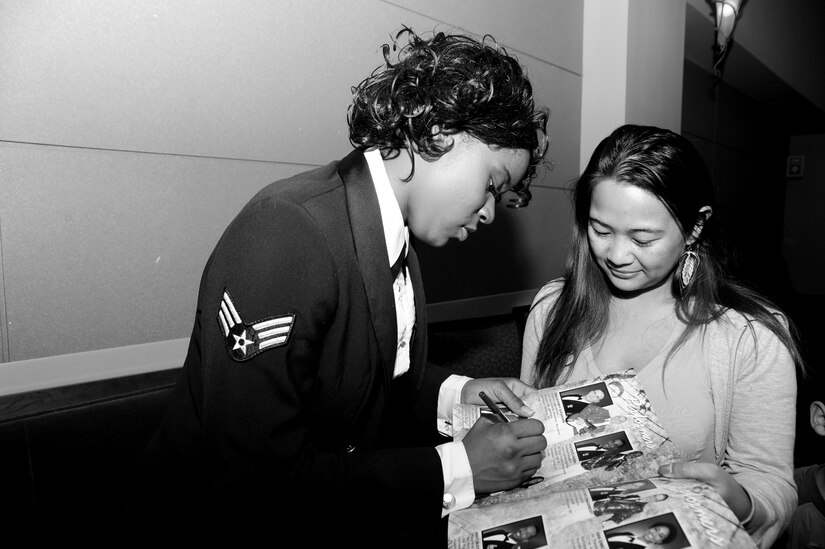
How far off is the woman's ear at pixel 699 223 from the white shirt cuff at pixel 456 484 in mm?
855

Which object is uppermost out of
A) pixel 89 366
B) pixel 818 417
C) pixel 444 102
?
pixel 444 102

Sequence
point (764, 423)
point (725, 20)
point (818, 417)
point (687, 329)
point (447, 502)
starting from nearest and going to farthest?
point (447, 502), point (764, 423), point (687, 329), point (818, 417), point (725, 20)

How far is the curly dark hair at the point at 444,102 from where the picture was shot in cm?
111

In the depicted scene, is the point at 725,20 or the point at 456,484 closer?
the point at 456,484

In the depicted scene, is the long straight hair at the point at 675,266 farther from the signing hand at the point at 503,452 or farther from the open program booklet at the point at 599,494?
the signing hand at the point at 503,452

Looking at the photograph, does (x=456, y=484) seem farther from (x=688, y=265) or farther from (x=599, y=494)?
(x=688, y=265)

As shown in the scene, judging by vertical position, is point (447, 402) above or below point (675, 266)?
below

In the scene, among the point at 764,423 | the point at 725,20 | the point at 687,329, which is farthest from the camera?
the point at 725,20

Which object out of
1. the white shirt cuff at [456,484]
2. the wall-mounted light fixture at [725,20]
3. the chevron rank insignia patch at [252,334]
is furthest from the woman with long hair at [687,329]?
the wall-mounted light fixture at [725,20]

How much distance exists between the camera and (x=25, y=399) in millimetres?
1284

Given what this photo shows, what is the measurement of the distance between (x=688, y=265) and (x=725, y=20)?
318 cm

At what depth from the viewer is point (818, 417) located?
183 centimetres

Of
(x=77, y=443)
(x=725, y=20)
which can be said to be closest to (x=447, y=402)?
(x=77, y=443)

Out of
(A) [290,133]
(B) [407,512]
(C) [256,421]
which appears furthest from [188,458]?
(A) [290,133]
